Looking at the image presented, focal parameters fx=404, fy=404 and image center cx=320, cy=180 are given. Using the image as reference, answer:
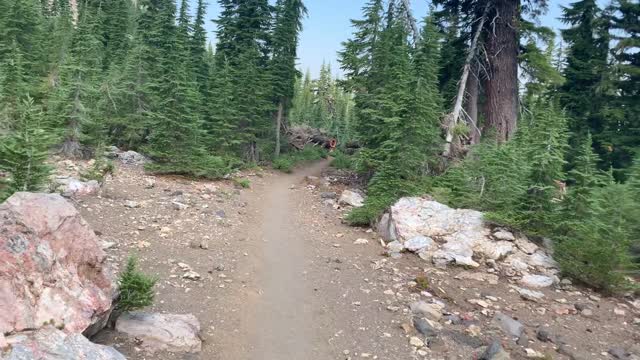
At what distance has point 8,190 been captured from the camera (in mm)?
7777

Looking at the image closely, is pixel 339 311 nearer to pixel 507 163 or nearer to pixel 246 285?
pixel 246 285

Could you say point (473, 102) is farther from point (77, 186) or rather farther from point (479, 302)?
point (77, 186)

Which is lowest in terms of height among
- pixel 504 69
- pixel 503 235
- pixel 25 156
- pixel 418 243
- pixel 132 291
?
pixel 132 291

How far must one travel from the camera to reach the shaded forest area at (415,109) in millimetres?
10828

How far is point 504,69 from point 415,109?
4.66 metres

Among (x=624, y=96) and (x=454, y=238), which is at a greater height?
(x=624, y=96)

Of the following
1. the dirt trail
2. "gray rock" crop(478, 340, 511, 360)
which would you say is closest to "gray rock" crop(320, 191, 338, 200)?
the dirt trail

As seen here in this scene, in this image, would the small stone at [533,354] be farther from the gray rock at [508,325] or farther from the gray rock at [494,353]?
the gray rock at [494,353]

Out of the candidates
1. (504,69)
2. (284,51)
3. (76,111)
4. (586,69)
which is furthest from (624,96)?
(76,111)

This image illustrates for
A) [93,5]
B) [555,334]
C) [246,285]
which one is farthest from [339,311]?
[93,5]

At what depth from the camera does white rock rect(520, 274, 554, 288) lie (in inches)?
399

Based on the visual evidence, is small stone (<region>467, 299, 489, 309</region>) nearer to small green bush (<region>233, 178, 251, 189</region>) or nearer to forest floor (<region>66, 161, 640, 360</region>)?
forest floor (<region>66, 161, 640, 360</region>)

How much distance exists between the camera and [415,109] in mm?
15023

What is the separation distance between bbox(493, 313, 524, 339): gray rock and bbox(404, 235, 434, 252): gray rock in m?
3.43
